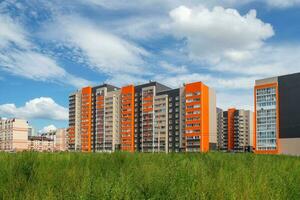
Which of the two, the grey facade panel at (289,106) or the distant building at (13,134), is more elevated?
the grey facade panel at (289,106)

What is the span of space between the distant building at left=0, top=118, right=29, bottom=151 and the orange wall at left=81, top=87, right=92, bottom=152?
47.5m

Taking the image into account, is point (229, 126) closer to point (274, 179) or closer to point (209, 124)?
point (209, 124)

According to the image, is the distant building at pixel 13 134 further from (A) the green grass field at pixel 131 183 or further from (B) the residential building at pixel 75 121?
(A) the green grass field at pixel 131 183

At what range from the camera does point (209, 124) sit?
93625 millimetres

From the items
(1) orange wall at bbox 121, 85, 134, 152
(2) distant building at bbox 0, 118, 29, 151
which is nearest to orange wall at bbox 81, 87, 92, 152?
(1) orange wall at bbox 121, 85, 134, 152

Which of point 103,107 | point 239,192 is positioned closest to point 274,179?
point 239,192

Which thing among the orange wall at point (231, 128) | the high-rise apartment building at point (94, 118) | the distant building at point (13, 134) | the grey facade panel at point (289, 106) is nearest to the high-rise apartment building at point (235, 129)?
the orange wall at point (231, 128)

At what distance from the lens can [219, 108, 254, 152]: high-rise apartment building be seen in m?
142

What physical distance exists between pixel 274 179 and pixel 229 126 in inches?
5517

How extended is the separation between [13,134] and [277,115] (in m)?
123

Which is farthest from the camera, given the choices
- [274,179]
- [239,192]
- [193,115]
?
[193,115]

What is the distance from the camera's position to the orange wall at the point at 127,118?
108 meters

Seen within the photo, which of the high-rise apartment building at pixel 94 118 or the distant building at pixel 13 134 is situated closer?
the high-rise apartment building at pixel 94 118

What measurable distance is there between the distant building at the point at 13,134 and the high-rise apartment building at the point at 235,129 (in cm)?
9366
